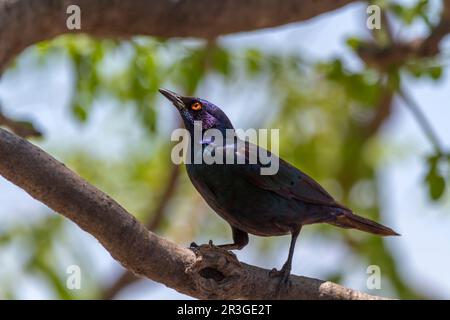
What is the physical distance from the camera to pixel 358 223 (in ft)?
21.1

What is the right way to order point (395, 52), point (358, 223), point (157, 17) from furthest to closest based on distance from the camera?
point (395, 52)
point (157, 17)
point (358, 223)

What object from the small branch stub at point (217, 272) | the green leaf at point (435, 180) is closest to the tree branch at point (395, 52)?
the green leaf at point (435, 180)

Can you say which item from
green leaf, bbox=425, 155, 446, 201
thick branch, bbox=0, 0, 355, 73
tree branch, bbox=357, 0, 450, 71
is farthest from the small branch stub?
tree branch, bbox=357, 0, 450, 71

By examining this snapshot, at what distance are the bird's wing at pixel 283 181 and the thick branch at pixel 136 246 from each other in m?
0.54

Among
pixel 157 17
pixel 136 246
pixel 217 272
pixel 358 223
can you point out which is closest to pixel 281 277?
pixel 217 272

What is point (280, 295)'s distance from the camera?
19.2 ft

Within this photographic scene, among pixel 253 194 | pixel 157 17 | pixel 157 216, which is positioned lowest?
pixel 253 194

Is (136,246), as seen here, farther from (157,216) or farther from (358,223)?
(157,216)

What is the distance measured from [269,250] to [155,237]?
5.85 meters

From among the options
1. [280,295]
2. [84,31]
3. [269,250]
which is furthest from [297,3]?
[269,250]

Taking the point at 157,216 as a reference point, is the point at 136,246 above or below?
below

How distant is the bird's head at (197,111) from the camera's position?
644 centimetres

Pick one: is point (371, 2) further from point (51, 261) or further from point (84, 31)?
point (51, 261)

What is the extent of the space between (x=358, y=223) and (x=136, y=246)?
1.83 m
